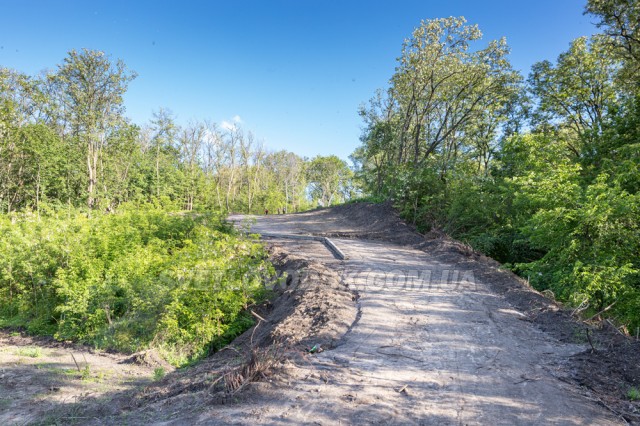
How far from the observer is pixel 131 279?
7.93m

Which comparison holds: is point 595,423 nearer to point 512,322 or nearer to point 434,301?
point 512,322

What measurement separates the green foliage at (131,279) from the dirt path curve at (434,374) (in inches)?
112

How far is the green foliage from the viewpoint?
6.75 m

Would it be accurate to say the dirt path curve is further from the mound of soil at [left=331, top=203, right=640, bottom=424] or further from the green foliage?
the green foliage

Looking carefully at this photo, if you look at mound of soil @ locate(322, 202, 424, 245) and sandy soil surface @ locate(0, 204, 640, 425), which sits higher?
mound of soil @ locate(322, 202, 424, 245)

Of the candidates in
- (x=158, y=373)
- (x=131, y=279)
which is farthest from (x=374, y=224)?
(x=158, y=373)

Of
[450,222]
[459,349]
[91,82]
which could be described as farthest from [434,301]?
[91,82]

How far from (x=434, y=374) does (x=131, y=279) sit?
674cm

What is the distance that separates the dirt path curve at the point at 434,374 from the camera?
3.19 meters

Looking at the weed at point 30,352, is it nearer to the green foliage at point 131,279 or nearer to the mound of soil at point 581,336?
the green foliage at point 131,279

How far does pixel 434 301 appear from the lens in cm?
657

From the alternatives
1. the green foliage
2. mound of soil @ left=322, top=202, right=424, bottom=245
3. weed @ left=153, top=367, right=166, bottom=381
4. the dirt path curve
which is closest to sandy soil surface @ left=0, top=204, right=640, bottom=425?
the dirt path curve

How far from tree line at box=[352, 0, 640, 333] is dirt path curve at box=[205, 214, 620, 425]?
6.18 feet

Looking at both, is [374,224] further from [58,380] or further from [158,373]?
[58,380]
